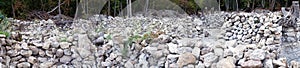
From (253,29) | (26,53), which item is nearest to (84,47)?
(26,53)

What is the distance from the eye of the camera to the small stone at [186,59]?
2926mm

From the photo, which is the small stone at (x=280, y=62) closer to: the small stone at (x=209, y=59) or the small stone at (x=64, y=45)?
the small stone at (x=209, y=59)

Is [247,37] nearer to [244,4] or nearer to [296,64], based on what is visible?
[296,64]

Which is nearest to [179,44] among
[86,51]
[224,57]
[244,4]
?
[224,57]

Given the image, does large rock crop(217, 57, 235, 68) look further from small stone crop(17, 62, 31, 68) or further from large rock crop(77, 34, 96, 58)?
small stone crop(17, 62, 31, 68)

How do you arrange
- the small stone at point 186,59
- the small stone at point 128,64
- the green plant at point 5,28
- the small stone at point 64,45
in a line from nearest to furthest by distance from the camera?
the small stone at point 186,59
the small stone at point 128,64
the small stone at point 64,45
the green plant at point 5,28

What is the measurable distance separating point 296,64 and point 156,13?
924 centimetres

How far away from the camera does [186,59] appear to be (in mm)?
2939

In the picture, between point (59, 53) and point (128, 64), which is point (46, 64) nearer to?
point (59, 53)

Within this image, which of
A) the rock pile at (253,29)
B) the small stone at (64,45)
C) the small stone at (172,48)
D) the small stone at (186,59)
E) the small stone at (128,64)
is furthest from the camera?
the rock pile at (253,29)

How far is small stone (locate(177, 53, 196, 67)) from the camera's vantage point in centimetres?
293

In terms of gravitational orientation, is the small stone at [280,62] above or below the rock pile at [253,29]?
above

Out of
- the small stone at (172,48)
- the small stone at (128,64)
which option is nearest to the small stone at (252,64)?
the small stone at (172,48)

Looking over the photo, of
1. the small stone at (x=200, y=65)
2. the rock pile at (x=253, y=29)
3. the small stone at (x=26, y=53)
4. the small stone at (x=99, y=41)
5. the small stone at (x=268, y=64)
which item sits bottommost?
the rock pile at (x=253, y=29)
